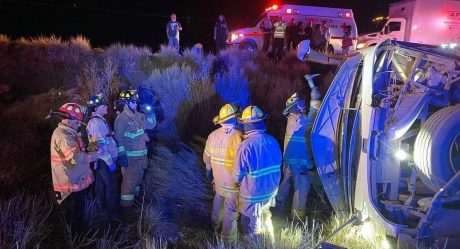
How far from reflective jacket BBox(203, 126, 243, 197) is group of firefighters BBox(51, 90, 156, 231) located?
1.48m

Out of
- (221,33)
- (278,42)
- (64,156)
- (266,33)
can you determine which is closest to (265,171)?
(64,156)

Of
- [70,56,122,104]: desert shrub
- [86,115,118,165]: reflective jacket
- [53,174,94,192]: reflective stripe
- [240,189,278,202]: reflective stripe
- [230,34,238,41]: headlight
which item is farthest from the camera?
[230,34,238,41]: headlight

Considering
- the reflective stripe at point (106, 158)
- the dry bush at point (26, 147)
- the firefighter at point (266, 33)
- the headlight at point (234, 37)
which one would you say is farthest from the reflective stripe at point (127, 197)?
the headlight at point (234, 37)

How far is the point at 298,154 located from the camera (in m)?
5.79

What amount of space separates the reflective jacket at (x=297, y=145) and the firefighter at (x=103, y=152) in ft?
7.91

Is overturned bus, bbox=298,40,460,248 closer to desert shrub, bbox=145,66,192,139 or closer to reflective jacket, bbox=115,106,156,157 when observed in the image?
reflective jacket, bbox=115,106,156,157

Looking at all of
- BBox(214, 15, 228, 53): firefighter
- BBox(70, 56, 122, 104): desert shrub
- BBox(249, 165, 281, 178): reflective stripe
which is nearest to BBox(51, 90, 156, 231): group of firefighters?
BBox(249, 165, 281, 178): reflective stripe

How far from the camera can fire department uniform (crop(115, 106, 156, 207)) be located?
19.4ft

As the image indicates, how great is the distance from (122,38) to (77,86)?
94.5 ft

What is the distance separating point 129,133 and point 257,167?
2.24 m

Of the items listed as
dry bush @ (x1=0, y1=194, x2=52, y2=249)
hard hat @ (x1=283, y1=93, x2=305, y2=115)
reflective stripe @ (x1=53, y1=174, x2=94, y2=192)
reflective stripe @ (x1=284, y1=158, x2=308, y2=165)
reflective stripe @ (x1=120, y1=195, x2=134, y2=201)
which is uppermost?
hard hat @ (x1=283, y1=93, x2=305, y2=115)

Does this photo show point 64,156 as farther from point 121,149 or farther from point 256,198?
point 256,198

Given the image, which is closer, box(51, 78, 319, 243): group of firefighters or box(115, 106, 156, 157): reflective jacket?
box(51, 78, 319, 243): group of firefighters

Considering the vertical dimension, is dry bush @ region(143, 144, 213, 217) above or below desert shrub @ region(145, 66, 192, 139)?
below
